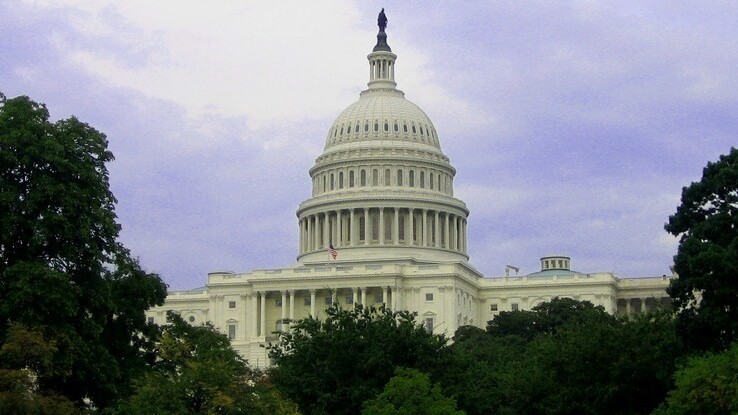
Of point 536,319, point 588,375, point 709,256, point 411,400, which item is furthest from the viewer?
point 536,319

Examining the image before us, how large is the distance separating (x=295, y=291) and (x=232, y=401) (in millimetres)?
128049

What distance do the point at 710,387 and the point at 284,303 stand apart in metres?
127

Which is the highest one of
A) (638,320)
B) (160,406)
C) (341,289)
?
(341,289)

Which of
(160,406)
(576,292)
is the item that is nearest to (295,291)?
(576,292)

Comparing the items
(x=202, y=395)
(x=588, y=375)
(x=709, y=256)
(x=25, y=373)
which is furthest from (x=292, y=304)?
(x=202, y=395)

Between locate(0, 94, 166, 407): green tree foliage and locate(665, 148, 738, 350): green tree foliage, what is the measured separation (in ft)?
80.5

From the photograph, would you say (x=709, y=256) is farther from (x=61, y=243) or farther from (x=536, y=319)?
(x=536, y=319)

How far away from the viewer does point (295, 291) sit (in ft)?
635

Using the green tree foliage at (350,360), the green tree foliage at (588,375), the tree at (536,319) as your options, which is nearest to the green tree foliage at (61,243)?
the green tree foliage at (350,360)

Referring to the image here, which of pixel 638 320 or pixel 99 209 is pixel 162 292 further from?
pixel 638 320

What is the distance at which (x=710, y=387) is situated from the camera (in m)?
69.1

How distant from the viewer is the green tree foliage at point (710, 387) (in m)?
68.3

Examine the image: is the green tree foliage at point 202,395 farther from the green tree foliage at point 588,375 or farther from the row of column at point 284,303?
the row of column at point 284,303

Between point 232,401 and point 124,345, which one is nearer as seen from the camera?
point 232,401
